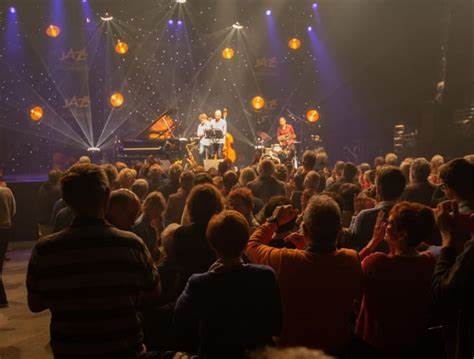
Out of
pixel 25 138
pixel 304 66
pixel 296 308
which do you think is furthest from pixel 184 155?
pixel 296 308

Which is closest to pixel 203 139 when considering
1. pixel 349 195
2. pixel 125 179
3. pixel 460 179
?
pixel 125 179

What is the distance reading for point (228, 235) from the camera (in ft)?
6.71

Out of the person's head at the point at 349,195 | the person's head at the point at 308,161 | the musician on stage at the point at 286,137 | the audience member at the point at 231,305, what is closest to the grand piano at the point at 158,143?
the musician on stage at the point at 286,137

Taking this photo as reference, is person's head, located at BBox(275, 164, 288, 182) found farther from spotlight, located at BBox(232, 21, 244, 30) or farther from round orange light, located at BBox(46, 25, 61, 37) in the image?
round orange light, located at BBox(46, 25, 61, 37)

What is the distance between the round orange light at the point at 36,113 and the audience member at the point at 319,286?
1500cm

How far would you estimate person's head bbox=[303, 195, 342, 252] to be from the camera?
2.19m

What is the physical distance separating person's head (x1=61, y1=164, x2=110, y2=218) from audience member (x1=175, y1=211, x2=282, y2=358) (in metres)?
0.51

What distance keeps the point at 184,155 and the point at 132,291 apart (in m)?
10.7

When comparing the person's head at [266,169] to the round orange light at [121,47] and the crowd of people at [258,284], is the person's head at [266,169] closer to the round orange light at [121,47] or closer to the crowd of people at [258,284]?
the crowd of people at [258,284]

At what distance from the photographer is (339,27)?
56.1 ft

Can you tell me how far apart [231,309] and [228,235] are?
12.0 inches

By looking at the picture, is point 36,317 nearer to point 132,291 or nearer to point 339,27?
point 132,291

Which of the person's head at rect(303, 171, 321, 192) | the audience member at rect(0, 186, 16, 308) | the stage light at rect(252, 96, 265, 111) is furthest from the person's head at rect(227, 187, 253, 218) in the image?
the stage light at rect(252, 96, 265, 111)

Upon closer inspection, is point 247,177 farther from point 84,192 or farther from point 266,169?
point 84,192
